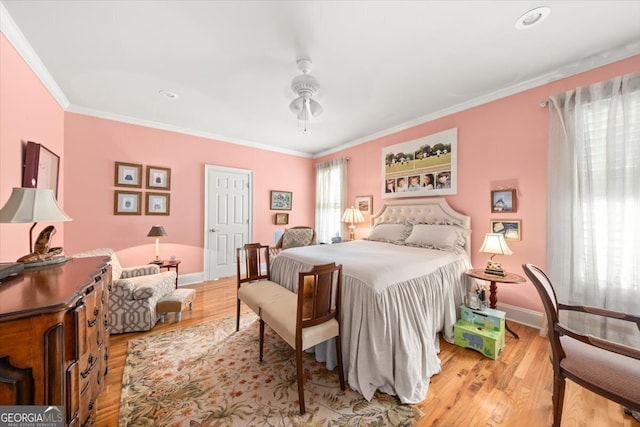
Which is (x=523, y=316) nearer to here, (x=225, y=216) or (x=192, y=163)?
(x=225, y=216)

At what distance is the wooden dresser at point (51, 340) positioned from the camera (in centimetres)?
90

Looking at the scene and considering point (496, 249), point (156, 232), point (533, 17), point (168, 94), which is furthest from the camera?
point (156, 232)

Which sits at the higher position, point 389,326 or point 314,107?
point 314,107

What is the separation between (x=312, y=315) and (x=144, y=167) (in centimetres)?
389

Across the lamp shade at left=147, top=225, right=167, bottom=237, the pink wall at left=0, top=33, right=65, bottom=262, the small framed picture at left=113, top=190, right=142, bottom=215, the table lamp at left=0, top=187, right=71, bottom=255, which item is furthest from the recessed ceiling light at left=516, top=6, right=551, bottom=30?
the small framed picture at left=113, top=190, right=142, bottom=215

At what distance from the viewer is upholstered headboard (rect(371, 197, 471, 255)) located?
10.6 ft

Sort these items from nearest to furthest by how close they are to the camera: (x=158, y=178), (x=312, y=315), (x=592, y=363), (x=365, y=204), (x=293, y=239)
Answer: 1. (x=592, y=363)
2. (x=312, y=315)
3. (x=158, y=178)
4. (x=293, y=239)
5. (x=365, y=204)

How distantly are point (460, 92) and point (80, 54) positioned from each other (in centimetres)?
416

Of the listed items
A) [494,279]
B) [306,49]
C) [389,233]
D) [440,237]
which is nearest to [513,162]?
[440,237]

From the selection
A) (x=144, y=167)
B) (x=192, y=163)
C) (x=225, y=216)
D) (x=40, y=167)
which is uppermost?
(x=192, y=163)

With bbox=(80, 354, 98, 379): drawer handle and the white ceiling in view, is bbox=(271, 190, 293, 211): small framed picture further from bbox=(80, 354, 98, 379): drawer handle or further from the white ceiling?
bbox=(80, 354, 98, 379): drawer handle

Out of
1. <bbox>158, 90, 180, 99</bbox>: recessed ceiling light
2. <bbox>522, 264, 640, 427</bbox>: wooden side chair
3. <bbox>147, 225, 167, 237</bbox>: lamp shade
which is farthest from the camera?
<bbox>147, 225, 167, 237</bbox>: lamp shade

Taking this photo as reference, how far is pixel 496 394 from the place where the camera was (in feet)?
5.52

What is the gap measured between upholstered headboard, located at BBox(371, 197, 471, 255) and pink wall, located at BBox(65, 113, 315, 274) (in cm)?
259
